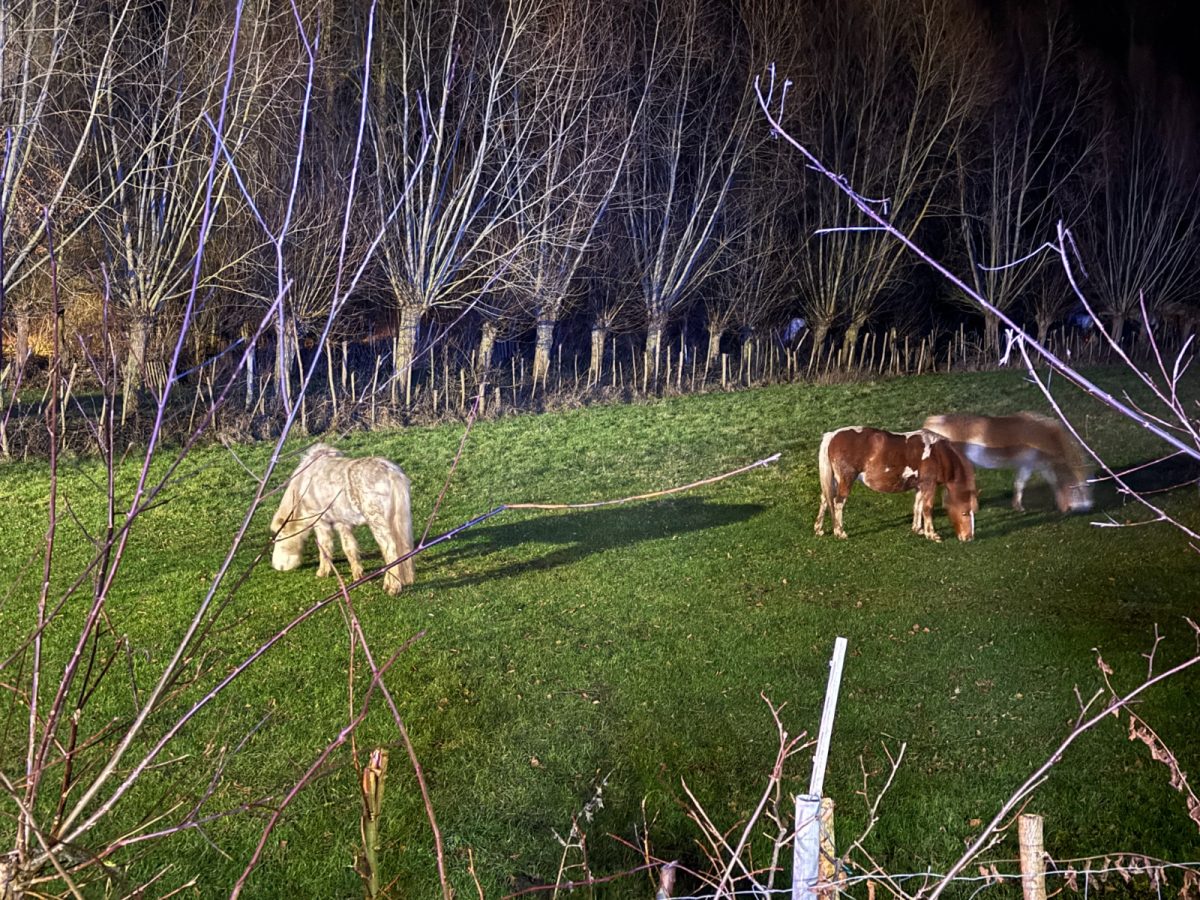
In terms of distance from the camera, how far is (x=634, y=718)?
5309mm

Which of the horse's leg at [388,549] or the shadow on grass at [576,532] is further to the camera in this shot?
the shadow on grass at [576,532]

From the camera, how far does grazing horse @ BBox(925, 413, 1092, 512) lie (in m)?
10.7

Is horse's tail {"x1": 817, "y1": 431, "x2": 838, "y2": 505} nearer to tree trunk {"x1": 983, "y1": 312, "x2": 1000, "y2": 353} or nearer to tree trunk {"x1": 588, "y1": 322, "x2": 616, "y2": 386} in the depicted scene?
tree trunk {"x1": 588, "y1": 322, "x2": 616, "y2": 386}

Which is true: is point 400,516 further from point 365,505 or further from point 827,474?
point 827,474

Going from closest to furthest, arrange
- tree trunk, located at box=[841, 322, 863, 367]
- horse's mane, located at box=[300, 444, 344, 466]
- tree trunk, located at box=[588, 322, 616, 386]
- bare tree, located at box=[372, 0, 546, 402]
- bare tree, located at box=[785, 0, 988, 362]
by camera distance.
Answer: horse's mane, located at box=[300, 444, 344, 466] < bare tree, located at box=[372, 0, 546, 402] < tree trunk, located at box=[588, 322, 616, 386] < bare tree, located at box=[785, 0, 988, 362] < tree trunk, located at box=[841, 322, 863, 367]

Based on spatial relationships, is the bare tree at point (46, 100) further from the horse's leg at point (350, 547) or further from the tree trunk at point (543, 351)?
the tree trunk at point (543, 351)

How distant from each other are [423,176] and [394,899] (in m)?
13.8

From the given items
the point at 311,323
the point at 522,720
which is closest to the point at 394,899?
the point at 522,720

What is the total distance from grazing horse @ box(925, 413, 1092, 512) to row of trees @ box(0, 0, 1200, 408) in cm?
293

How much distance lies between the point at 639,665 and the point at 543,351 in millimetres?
12830

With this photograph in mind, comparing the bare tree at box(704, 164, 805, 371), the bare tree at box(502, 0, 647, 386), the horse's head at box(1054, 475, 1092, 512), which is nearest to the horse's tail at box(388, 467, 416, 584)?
the horse's head at box(1054, 475, 1092, 512)

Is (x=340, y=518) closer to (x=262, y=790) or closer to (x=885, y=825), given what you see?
(x=262, y=790)

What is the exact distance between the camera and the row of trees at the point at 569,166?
12086 millimetres


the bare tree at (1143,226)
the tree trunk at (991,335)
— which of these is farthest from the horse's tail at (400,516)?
the bare tree at (1143,226)
